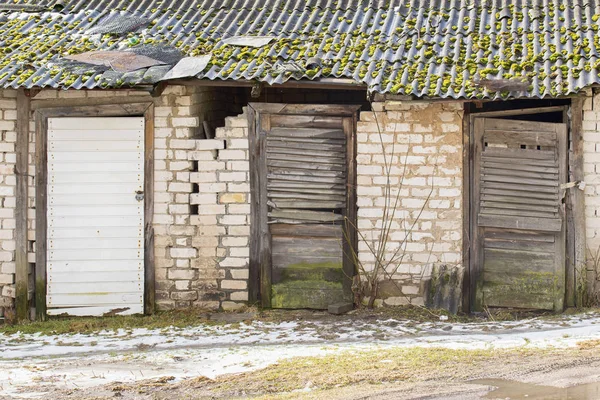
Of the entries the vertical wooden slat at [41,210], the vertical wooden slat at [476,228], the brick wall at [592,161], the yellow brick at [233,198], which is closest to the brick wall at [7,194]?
the vertical wooden slat at [41,210]

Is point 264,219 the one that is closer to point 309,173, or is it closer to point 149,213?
point 309,173

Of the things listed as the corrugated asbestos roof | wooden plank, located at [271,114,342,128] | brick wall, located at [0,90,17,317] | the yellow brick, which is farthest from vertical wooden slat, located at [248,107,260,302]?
brick wall, located at [0,90,17,317]

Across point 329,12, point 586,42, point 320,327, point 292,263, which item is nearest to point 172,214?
point 292,263

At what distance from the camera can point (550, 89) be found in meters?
10.1

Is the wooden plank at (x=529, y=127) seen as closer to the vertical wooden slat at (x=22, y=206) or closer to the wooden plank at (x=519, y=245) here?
the wooden plank at (x=519, y=245)

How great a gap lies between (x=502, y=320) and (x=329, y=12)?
4.38 metres

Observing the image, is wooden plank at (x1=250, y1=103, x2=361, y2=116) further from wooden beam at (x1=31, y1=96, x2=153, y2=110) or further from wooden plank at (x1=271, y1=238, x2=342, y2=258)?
wooden plank at (x1=271, y1=238, x2=342, y2=258)

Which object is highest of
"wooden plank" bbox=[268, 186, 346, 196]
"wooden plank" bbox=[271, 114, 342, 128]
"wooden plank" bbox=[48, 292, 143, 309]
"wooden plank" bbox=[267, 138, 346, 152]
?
"wooden plank" bbox=[271, 114, 342, 128]

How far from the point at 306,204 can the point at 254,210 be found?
2.00 ft

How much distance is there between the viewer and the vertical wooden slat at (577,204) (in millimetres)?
10828

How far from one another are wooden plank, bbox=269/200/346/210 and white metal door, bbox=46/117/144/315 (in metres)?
1.60

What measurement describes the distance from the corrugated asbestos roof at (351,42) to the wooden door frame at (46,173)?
0.60 m

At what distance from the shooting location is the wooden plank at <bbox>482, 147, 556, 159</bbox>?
1091 centimetres

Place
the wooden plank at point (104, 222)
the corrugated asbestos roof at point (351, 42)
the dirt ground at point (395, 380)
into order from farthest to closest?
1. the wooden plank at point (104, 222)
2. the corrugated asbestos roof at point (351, 42)
3. the dirt ground at point (395, 380)
